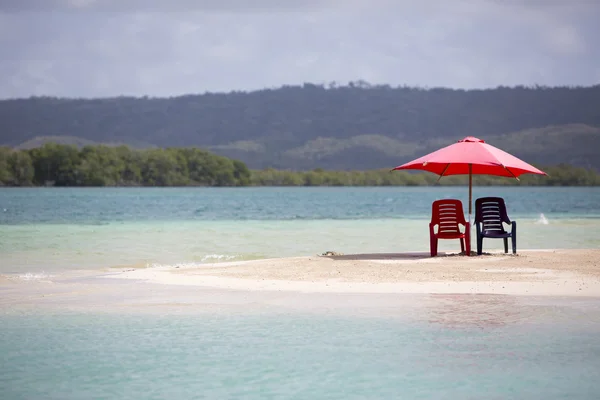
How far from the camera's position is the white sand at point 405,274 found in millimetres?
13266

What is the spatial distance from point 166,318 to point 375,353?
9.94 feet

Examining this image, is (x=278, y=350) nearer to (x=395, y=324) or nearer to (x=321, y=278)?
(x=395, y=324)

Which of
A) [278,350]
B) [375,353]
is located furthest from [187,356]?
[375,353]

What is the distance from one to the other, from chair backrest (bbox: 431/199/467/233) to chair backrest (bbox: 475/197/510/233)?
360mm

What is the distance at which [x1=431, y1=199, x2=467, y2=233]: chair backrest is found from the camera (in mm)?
17188

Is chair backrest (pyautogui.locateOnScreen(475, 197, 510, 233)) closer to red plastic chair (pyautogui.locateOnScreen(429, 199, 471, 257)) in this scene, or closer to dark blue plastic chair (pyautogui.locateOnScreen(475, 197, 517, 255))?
dark blue plastic chair (pyautogui.locateOnScreen(475, 197, 517, 255))

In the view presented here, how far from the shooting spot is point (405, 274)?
1491cm

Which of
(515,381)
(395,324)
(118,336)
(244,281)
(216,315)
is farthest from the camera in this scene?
(244,281)

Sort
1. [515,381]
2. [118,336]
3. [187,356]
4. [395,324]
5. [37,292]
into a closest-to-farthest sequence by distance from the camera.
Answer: [515,381]
[187,356]
[118,336]
[395,324]
[37,292]

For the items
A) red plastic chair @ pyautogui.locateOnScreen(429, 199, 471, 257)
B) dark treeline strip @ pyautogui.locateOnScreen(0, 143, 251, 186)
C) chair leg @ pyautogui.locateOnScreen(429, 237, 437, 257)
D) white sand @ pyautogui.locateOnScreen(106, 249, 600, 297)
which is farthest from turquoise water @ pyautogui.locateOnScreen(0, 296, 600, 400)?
dark treeline strip @ pyautogui.locateOnScreen(0, 143, 251, 186)

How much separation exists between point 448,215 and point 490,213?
32.5 inches

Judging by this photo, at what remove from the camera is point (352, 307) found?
11.5 m

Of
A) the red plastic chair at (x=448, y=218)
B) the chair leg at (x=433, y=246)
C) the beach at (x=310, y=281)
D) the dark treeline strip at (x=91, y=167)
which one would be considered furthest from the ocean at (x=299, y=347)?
the dark treeline strip at (x=91, y=167)

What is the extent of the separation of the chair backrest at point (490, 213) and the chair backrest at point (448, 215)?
36 centimetres
